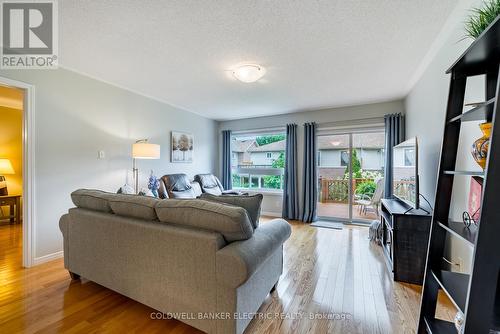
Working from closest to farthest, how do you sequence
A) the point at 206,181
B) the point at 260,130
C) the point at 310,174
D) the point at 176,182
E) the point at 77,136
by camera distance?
the point at 77,136, the point at 176,182, the point at 310,174, the point at 206,181, the point at 260,130

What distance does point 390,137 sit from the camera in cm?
405

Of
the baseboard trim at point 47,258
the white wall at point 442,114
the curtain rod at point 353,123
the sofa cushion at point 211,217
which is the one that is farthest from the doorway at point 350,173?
the baseboard trim at point 47,258

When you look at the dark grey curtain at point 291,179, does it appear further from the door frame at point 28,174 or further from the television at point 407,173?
the door frame at point 28,174

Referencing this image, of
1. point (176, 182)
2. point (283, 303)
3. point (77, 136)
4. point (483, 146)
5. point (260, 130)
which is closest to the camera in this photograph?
point (483, 146)

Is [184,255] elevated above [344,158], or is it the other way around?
[344,158]

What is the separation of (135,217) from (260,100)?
10.3 feet

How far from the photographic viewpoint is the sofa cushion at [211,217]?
1421mm

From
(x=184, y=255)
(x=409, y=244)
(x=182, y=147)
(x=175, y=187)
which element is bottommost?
(x=409, y=244)

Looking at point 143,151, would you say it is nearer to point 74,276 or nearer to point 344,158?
point 74,276

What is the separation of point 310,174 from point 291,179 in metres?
0.44

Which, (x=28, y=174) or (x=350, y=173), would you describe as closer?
(x=28, y=174)

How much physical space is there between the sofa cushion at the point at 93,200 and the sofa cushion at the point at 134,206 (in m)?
0.11

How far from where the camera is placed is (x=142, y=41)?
225cm

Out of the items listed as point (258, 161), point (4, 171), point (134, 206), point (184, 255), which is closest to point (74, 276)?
point (134, 206)
